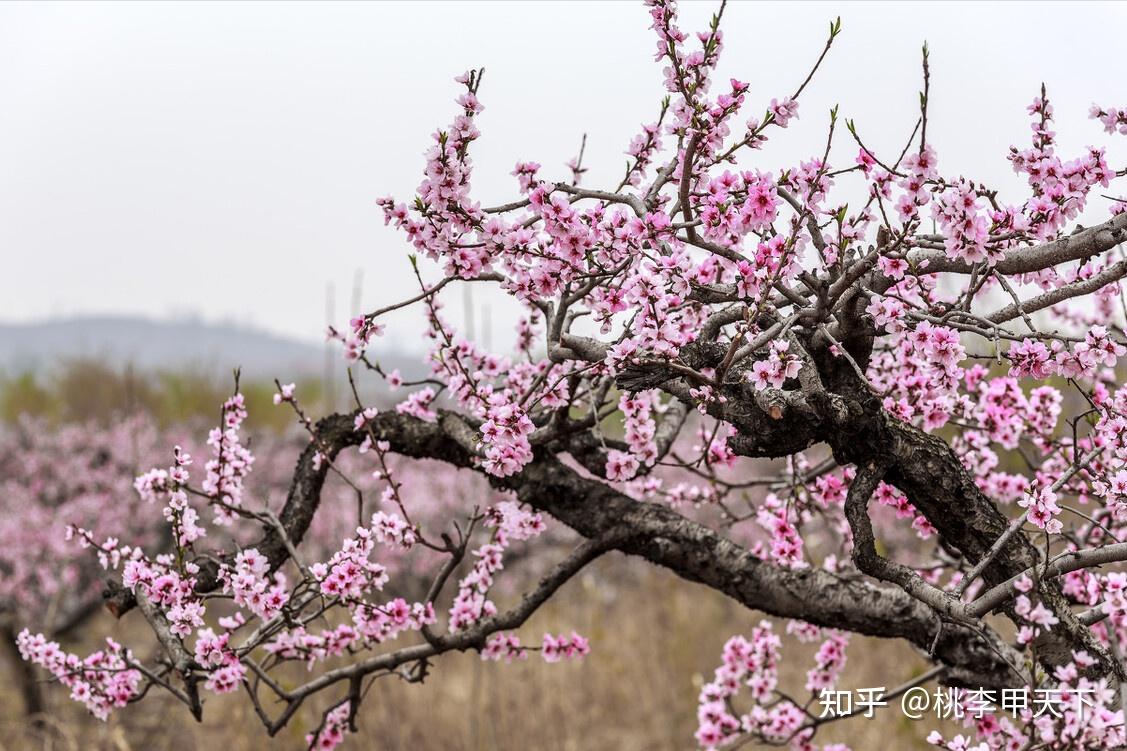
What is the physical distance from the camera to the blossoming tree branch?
2.29m

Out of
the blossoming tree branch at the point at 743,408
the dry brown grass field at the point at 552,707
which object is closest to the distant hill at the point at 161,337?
the dry brown grass field at the point at 552,707

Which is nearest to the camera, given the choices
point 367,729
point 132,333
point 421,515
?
point 367,729

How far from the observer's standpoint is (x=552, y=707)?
24.6ft

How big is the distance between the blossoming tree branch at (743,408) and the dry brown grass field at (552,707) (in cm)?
257

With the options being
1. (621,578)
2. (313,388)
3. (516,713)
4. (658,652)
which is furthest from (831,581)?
(313,388)

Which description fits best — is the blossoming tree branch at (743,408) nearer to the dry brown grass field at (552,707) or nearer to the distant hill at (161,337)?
the dry brown grass field at (552,707)

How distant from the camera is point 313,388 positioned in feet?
73.8

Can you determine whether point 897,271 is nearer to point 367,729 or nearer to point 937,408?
point 937,408

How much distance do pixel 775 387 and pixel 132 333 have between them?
5524 inches

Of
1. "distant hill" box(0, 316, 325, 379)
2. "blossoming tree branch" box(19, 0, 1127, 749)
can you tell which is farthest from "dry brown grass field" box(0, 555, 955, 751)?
"distant hill" box(0, 316, 325, 379)

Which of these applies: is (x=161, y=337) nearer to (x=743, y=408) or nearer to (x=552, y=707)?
(x=552, y=707)

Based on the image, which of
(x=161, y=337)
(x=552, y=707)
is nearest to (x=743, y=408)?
(x=552, y=707)

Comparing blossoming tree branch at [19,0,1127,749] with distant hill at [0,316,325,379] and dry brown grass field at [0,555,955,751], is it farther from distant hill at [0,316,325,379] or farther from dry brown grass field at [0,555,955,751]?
distant hill at [0,316,325,379]

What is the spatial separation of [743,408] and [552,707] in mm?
5680
